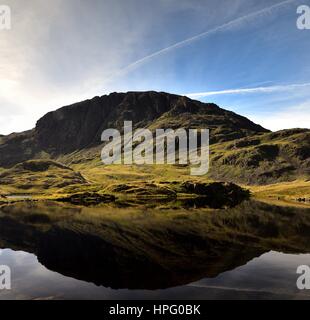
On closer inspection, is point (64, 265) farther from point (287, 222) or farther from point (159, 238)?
point (287, 222)

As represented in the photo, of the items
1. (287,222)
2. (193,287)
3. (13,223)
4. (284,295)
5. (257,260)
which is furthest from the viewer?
(13,223)

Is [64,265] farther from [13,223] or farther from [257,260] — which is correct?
[13,223]

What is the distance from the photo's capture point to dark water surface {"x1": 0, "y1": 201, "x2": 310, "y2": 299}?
48691 mm

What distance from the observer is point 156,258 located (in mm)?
66188

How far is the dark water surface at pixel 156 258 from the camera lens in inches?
1917

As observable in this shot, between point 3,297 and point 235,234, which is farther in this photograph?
point 235,234

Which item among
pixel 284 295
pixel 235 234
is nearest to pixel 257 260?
pixel 284 295

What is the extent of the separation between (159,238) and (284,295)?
43.1m

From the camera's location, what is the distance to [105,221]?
120500 mm
